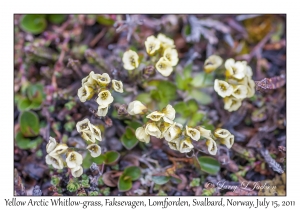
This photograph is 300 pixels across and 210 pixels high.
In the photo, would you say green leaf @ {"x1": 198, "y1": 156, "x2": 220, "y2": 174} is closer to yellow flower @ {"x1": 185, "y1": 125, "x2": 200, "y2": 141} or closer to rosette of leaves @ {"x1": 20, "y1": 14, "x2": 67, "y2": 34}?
yellow flower @ {"x1": 185, "y1": 125, "x2": 200, "y2": 141}

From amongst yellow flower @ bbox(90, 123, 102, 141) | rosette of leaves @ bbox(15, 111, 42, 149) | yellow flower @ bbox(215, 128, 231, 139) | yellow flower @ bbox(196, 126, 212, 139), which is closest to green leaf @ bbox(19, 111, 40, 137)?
rosette of leaves @ bbox(15, 111, 42, 149)

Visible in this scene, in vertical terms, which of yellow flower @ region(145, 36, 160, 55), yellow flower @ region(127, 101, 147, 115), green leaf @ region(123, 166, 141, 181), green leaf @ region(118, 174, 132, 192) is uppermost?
yellow flower @ region(145, 36, 160, 55)

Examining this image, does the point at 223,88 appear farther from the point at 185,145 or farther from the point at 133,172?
the point at 133,172

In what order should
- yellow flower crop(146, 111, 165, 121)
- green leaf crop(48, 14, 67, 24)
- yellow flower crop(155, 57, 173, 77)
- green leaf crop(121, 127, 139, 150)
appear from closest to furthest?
1. yellow flower crop(146, 111, 165, 121)
2. yellow flower crop(155, 57, 173, 77)
3. green leaf crop(121, 127, 139, 150)
4. green leaf crop(48, 14, 67, 24)

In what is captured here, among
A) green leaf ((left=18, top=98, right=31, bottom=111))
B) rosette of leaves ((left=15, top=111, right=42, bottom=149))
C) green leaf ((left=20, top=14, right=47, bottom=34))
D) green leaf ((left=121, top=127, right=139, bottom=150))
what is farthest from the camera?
green leaf ((left=20, top=14, right=47, bottom=34))

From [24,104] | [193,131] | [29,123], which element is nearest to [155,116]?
[193,131]

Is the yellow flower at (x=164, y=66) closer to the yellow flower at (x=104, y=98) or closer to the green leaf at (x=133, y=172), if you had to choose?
the yellow flower at (x=104, y=98)

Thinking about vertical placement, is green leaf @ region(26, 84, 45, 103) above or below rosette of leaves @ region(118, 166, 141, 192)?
above
